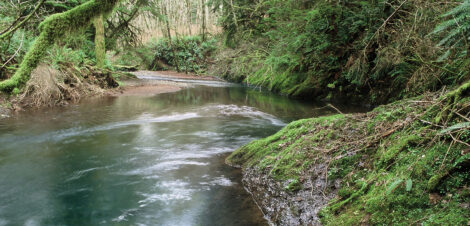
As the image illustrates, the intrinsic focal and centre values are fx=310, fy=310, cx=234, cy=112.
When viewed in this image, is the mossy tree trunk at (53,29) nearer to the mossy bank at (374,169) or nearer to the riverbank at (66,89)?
the riverbank at (66,89)

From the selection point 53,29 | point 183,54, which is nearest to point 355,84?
point 53,29

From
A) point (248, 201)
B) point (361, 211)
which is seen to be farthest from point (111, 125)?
point (361, 211)

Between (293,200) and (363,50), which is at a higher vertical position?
(363,50)

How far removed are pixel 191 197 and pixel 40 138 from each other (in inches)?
202

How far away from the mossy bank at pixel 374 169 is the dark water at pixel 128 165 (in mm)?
548

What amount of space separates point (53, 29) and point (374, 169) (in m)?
7.22

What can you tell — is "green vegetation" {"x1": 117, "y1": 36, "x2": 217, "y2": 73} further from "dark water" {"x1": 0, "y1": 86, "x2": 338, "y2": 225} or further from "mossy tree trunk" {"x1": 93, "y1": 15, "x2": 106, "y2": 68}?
"dark water" {"x1": 0, "y1": 86, "x2": 338, "y2": 225}

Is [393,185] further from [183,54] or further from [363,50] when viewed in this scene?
[183,54]

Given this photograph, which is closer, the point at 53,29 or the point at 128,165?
the point at 128,165

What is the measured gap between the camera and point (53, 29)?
7062 millimetres

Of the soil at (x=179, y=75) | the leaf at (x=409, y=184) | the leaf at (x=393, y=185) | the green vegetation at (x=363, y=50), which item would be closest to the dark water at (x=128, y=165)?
the leaf at (x=393, y=185)

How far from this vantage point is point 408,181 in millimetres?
2574

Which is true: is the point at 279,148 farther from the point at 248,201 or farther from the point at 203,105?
the point at 203,105

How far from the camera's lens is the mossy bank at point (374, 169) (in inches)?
96.8
